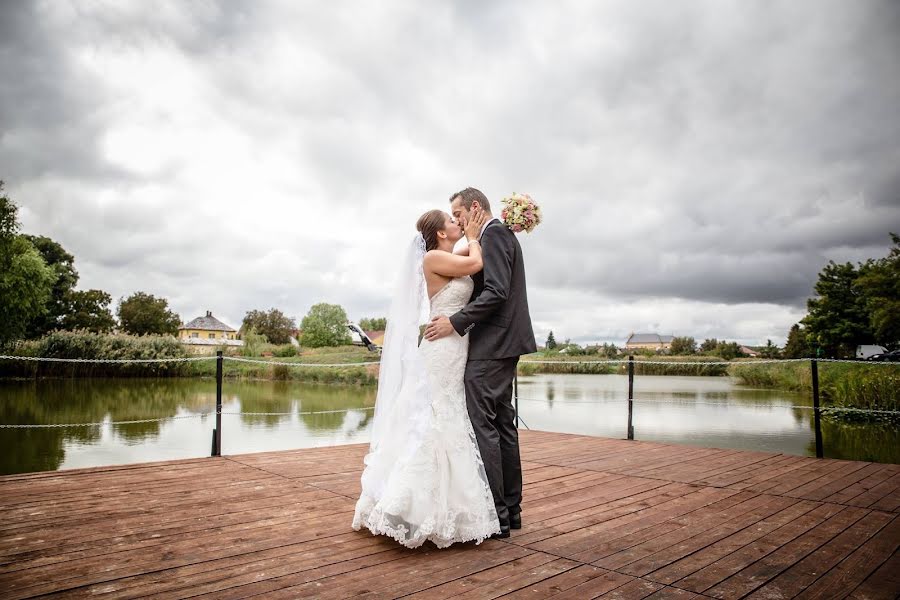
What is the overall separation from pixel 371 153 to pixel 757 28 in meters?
8.01

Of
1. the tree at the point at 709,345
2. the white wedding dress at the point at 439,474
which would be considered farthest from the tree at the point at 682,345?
the white wedding dress at the point at 439,474

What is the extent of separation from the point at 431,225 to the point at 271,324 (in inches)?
2334

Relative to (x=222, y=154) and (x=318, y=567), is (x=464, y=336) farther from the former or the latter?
(x=222, y=154)

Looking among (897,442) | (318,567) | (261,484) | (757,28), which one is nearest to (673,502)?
(318,567)

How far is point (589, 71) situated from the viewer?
916 centimetres

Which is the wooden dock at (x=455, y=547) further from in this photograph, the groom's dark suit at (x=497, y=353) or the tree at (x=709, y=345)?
the tree at (x=709, y=345)

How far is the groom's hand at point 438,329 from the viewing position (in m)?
2.53

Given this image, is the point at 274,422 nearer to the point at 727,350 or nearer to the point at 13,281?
the point at 13,281

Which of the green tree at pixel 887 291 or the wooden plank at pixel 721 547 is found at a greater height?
the green tree at pixel 887 291

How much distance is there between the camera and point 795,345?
128ft

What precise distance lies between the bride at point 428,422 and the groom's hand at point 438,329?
37 millimetres

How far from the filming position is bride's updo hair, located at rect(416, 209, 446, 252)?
8.93 ft

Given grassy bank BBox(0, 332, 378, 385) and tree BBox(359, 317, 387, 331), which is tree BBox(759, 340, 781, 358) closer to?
grassy bank BBox(0, 332, 378, 385)

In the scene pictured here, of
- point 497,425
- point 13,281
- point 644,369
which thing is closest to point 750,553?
point 497,425
